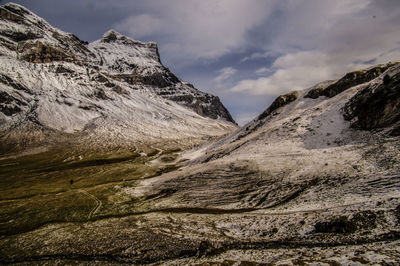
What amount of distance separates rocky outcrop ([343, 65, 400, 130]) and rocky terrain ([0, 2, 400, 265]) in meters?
0.25

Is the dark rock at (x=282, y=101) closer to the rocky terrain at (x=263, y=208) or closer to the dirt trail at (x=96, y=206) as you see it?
the rocky terrain at (x=263, y=208)

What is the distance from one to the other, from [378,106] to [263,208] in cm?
3669

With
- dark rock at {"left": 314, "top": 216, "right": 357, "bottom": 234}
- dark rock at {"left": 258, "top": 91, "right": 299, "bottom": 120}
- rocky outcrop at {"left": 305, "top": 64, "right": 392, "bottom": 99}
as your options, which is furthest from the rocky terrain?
dark rock at {"left": 258, "top": 91, "right": 299, "bottom": 120}

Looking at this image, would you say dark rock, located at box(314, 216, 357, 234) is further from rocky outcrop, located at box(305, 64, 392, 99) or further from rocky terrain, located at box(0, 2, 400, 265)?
rocky outcrop, located at box(305, 64, 392, 99)

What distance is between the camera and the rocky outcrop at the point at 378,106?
46347 millimetres

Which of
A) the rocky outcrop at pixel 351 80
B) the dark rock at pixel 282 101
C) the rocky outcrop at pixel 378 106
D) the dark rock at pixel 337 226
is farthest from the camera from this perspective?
the dark rock at pixel 282 101

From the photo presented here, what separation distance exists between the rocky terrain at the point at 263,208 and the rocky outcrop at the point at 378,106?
10.0 inches

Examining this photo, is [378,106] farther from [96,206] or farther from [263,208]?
[96,206]

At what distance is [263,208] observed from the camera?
112 ft

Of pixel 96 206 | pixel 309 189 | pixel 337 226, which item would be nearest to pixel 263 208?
pixel 309 189

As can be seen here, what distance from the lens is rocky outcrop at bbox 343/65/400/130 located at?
46.3 meters

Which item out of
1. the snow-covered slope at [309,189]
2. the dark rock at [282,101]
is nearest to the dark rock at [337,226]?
the snow-covered slope at [309,189]

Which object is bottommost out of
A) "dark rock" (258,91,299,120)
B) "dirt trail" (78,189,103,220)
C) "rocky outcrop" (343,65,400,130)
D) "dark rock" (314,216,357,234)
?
"dirt trail" (78,189,103,220)

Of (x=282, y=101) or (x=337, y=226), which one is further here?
(x=282, y=101)
